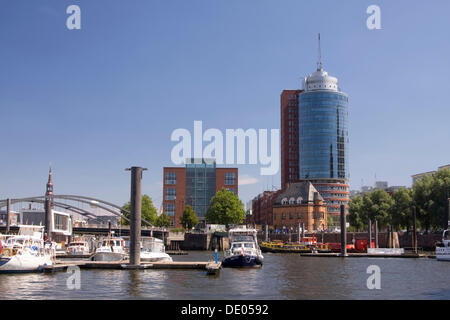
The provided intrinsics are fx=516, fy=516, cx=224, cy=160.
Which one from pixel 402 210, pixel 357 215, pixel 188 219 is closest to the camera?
pixel 402 210

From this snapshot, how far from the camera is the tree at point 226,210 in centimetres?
16250

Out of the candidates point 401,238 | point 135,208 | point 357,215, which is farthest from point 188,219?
point 135,208

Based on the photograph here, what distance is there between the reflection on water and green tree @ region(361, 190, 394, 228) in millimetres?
79852

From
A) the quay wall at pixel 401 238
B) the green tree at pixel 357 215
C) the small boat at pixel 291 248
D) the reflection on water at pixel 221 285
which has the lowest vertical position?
the small boat at pixel 291 248

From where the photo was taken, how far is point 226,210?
162375 millimetres

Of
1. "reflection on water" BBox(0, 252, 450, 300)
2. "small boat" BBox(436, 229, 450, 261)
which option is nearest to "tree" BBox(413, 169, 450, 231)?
"small boat" BBox(436, 229, 450, 261)

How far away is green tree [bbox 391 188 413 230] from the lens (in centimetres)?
12282

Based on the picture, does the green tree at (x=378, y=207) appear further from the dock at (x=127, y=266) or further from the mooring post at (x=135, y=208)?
the mooring post at (x=135, y=208)

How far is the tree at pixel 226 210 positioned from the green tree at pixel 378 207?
132ft

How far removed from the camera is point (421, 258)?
9381 centimetres

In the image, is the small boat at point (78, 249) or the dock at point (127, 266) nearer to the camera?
the dock at point (127, 266)

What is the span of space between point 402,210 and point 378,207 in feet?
→ 41.0

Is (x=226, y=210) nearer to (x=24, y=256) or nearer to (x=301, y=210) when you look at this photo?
(x=301, y=210)

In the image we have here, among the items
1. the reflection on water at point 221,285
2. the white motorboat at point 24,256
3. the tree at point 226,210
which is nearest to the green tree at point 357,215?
the tree at point 226,210
